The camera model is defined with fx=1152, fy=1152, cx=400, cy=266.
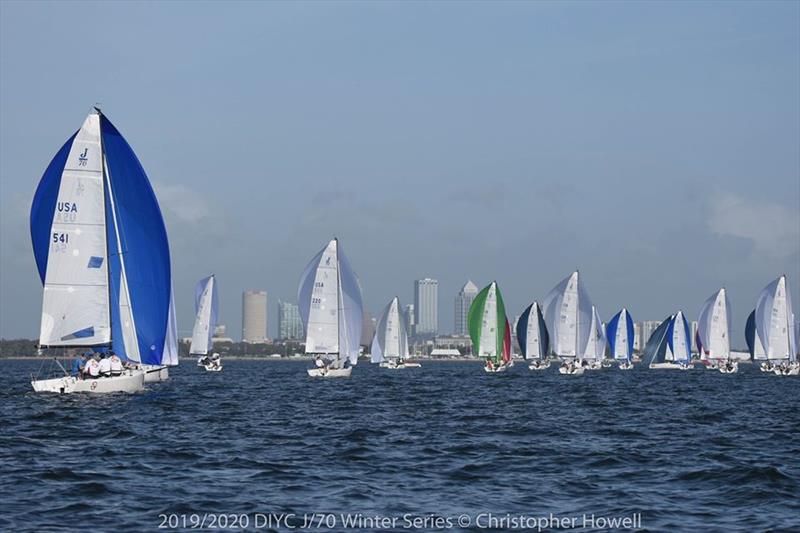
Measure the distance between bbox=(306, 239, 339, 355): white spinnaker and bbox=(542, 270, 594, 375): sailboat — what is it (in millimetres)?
30818

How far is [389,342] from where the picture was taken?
120 metres

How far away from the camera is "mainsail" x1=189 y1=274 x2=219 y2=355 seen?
326 feet

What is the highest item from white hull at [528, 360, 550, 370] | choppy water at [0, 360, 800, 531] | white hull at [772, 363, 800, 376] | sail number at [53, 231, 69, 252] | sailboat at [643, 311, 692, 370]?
sail number at [53, 231, 69, 252]

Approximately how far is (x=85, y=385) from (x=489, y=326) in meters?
66.1

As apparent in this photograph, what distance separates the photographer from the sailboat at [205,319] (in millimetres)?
99312

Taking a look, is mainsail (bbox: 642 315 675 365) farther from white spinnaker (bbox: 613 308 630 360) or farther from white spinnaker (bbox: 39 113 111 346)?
white spinnaker (bbox: 39 113 111 346)

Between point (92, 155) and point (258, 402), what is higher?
point (92, 155)

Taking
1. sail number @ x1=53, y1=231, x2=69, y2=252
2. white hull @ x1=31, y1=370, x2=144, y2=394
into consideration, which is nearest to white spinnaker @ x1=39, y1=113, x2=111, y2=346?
sail number @ x1=53, y1=231, x2=69, y2=252

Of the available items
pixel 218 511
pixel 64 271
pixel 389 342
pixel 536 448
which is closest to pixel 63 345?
pixel 64 271

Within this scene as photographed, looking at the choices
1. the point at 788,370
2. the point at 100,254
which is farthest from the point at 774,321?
the point at 100,254

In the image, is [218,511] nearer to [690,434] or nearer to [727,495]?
[727,495]

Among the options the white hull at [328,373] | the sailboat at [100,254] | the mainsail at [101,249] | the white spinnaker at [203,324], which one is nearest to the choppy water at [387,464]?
the sailboat at [100,254]

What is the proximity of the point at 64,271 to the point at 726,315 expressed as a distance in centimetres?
8382

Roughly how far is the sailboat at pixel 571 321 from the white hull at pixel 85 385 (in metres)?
62.5
